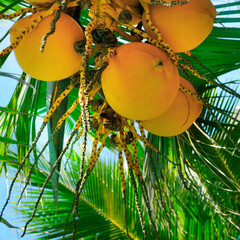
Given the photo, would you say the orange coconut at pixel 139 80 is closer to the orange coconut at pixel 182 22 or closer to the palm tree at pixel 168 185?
the orange coconut at pixel 182 22

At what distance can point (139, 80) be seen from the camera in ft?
1.49

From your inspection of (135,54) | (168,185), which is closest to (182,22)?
(135,54)

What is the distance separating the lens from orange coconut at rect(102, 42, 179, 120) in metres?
0.45

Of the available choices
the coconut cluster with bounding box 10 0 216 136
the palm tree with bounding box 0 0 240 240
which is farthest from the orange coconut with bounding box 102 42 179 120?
the palm tree with bounding box 0 0 240 240

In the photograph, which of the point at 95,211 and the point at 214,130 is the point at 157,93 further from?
the point at 95,211

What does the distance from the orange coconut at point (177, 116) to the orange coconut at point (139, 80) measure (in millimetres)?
99

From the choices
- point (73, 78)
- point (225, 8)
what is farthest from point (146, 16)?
point (225, 8)

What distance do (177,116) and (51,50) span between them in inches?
8.5

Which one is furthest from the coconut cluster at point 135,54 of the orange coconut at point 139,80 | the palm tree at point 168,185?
the palm tree at point 168,185

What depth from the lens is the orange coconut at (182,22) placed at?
1.66 feet

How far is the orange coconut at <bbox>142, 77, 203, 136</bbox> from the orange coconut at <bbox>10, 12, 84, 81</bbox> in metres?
0.16

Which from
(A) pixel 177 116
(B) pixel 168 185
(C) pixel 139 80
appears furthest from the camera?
(B) pixel 168 185

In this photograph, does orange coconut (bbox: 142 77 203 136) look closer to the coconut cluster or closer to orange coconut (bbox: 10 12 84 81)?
the coconut cluster

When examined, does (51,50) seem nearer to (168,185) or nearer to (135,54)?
(135,54)
